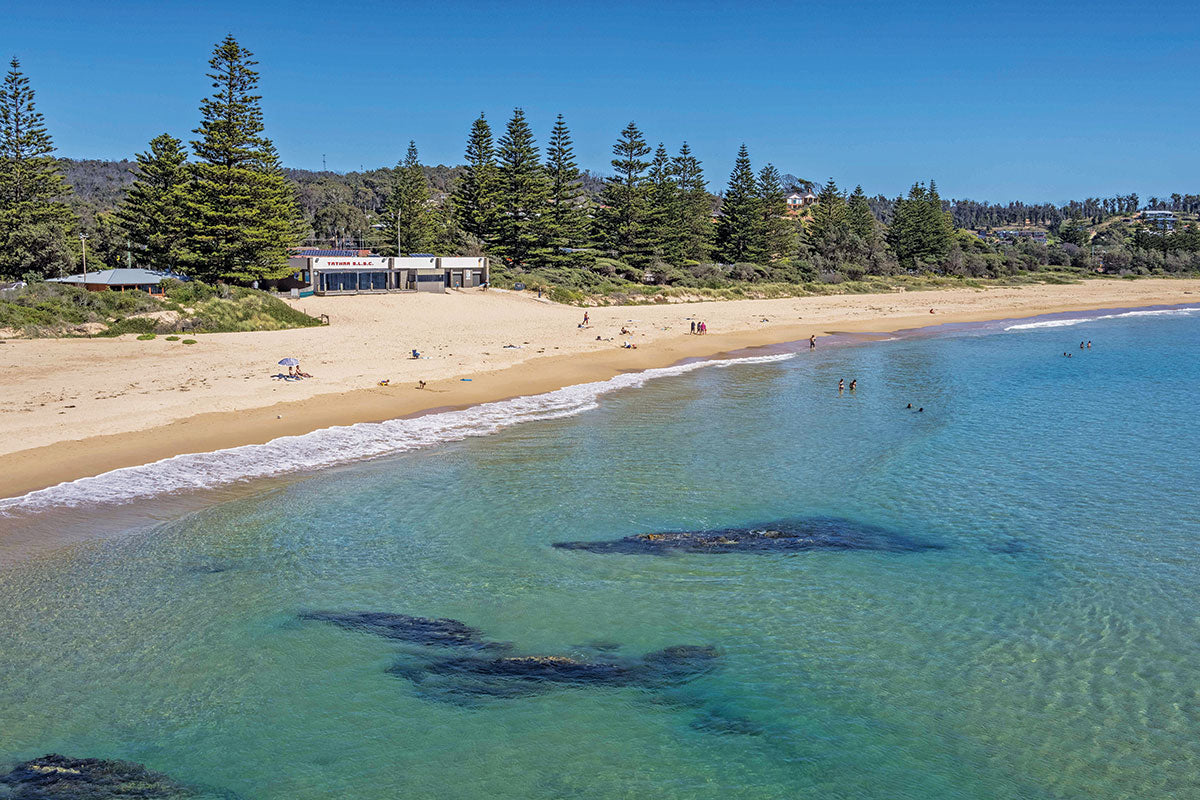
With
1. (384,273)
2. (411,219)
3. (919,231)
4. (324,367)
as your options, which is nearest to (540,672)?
(324,367)

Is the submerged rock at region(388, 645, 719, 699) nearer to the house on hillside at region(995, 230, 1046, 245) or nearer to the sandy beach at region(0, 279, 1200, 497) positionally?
the sandy beach at region(0, 279, 1200, 497)

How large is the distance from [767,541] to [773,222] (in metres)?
63.9

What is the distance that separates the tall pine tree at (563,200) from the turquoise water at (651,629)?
44.0 meters

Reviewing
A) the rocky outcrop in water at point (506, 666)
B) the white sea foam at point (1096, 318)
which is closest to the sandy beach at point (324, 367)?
the white sea foam at point (1096, 318)

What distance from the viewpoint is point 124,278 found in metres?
39.7

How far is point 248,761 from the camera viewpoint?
731cm

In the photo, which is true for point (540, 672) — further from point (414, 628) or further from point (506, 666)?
→ point (414, 628)

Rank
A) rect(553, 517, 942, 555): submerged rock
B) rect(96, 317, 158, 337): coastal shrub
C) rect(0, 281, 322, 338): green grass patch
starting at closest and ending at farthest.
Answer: rect(553, 517, 942, 555): submerged rock → rect(0, 281, 322, 338): green grass patch → rect(96, 317, 158, 337): coastal shrub

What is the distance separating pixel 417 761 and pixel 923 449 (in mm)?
14677

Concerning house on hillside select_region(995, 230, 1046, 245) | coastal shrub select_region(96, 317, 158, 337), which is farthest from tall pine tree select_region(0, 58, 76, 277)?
house on hillside select_region(995, 230, 1046, 245)

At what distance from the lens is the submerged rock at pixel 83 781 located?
6656 mm

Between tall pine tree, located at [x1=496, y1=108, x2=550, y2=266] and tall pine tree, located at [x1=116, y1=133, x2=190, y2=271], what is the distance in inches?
818

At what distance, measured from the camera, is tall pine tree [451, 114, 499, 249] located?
2331 inches

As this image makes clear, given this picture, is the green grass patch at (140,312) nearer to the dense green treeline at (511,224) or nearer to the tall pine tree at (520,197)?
the dense green treeline at (511,224)
